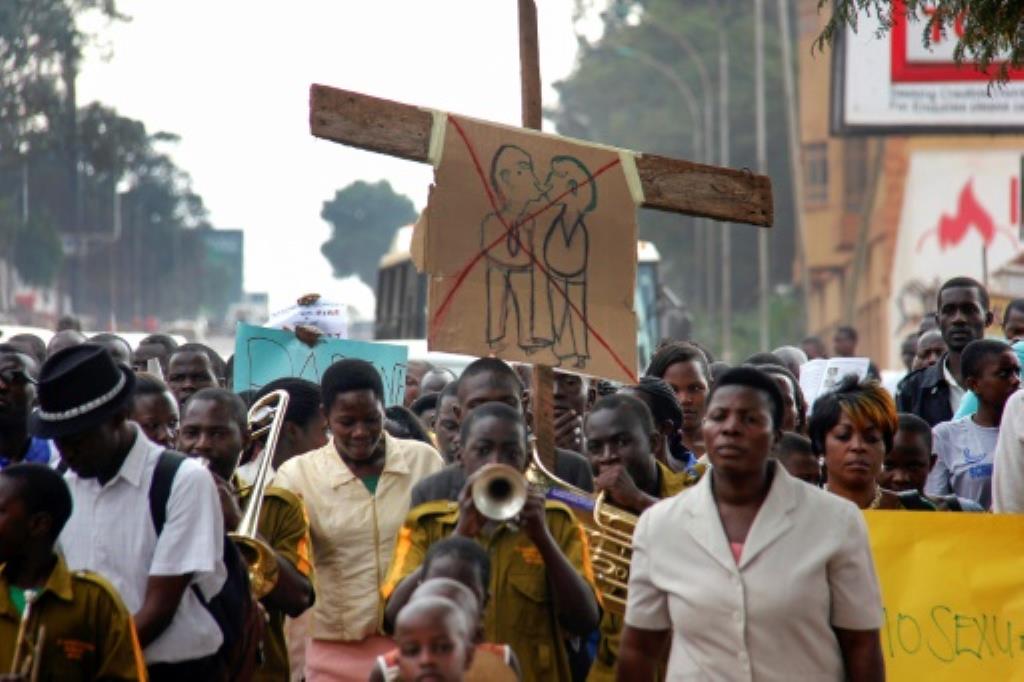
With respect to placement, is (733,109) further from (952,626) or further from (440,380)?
(952,626)

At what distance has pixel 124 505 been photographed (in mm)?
6391

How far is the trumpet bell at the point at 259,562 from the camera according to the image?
7.23 m

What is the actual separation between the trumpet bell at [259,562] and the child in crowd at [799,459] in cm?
176

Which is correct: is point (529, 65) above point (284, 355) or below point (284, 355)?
above

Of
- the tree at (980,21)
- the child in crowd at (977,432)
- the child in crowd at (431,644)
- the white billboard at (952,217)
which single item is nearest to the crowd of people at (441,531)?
the child in crowd at (431,644)

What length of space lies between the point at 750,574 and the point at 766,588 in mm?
55

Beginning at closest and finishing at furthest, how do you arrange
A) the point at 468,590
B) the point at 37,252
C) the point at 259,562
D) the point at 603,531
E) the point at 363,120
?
1. the point at 468,590
2. the point at 259,562
3. the point at 603,531
4. the point at 363,120
5. the point at 37,252

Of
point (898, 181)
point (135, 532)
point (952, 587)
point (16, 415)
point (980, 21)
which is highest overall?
point (898, 181)

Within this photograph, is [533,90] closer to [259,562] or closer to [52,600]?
[259,562]

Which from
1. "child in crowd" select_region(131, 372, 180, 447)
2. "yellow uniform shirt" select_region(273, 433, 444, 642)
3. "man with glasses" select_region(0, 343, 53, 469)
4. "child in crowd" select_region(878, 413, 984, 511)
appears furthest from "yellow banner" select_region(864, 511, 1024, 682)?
"man with glasses" select_region(0, 343, 53, 469)

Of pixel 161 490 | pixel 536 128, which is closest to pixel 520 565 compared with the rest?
pixel 161 490

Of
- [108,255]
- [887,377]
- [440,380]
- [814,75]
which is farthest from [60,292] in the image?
[440,380]

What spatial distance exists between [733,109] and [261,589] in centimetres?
7104

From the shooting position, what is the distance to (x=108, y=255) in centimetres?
8100
